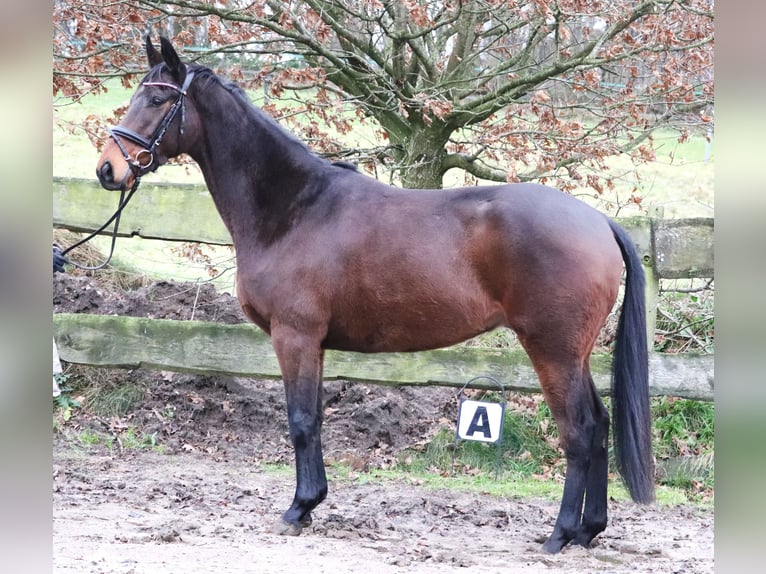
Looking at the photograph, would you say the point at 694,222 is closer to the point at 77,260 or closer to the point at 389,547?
the point at 389,547

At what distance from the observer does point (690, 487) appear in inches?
201

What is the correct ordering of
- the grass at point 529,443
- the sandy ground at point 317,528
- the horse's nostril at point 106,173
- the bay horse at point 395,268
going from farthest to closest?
the grass at point 529,443 < the horse's nostril at point 106,173 < the bay horse at point 395,268 < the sandy ground at point 317,528

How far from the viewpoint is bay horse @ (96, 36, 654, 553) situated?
3.84 metres

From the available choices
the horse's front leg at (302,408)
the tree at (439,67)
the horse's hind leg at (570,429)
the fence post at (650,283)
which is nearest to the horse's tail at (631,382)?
the horse's hind leg at (570,429)

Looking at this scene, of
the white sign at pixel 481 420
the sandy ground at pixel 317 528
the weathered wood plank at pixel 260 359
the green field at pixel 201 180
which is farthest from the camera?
the green field at pixel 201 180

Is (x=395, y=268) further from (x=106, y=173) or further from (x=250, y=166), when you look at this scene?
(x=106, y=173)

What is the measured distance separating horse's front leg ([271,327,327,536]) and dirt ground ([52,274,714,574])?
13 centimetres

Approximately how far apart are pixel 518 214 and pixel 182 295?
370cm

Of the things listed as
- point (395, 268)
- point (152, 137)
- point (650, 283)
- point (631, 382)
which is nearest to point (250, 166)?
point (152, 137)

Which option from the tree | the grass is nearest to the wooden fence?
the grass

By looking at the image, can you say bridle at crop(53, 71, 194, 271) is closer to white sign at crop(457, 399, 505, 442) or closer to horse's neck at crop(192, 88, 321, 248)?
horse's neck at crop(192, 88, 321, 248)

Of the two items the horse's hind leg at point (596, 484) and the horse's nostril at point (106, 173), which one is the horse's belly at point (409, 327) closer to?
the horse's hind leg at point (596, 484)

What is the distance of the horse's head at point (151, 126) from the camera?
4012mm

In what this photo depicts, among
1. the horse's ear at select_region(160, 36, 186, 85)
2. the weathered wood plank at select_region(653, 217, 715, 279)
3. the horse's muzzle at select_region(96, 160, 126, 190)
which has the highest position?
the horse's ear at select_region(160, 36, 186, 85)
